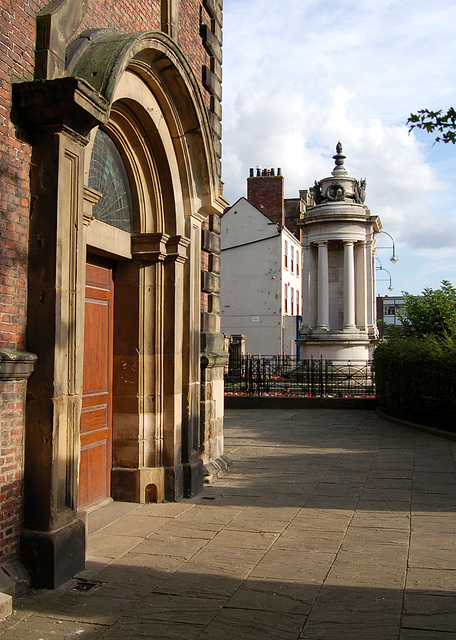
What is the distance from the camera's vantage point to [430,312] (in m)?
18.5

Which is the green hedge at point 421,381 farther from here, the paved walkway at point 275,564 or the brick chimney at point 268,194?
the brick chimney at point 268,194

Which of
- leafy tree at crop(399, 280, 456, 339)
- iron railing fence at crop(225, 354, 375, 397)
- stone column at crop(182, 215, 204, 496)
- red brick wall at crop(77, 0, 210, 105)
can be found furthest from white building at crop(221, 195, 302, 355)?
stone column at crop(182, 215, 204, 496)

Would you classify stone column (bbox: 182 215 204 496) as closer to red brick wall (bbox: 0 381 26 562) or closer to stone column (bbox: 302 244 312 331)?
red brick wall (bbox: 0 381 26 562)

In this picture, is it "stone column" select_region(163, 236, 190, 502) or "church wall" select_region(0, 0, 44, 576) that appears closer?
"church wall" select_region(0, 0, 44, 576)

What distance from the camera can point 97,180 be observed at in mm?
6473

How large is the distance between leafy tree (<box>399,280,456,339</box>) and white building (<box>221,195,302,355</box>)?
73.2 feet

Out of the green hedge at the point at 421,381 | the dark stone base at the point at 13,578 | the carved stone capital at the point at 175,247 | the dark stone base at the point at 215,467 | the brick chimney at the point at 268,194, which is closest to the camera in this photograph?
the dark stone base at the point at 13,578

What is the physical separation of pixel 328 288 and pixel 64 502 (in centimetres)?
2184

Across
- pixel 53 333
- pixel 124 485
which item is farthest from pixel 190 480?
pixel 53 333

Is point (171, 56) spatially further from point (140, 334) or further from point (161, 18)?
point (140, 334)

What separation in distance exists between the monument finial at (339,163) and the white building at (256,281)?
1391 centimetres

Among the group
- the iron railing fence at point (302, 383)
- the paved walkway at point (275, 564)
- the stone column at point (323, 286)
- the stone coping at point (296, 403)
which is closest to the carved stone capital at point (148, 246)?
the paved walkway at point (275, 564)

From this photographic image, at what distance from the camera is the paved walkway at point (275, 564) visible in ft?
13.1

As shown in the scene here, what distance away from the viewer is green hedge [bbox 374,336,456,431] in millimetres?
12906
